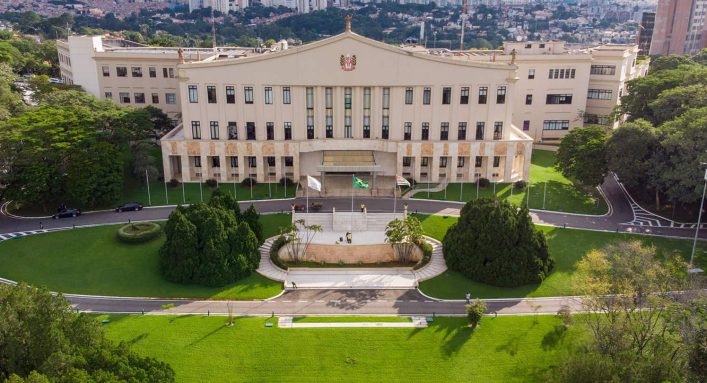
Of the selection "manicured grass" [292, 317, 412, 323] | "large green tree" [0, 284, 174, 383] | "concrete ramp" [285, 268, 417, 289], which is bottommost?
"concrete ramp" [285, 268, 417, 289]

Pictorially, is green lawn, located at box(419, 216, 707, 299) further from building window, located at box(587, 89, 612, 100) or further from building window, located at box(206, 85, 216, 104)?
building window, located at box(587, 89, 612, 100)

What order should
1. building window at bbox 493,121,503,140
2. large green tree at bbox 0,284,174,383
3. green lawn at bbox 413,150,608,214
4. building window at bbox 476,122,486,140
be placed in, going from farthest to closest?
1. building window at bbox 493,121,503,140
2. building window at bbox 476,122,486,140
3. green lawn at bbox 413,150,608,214
4. large green tree at bbox 0,284,174,383

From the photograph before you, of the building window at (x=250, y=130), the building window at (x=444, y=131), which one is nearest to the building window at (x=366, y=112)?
the building window at (x=444, y=131)

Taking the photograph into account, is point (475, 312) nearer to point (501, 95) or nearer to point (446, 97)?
point (446, 97)

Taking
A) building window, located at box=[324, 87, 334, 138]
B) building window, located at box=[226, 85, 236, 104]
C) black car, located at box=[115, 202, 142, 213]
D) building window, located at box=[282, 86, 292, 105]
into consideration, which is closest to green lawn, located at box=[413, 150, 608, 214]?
building window, located at box=[324, 87, 334, 138]

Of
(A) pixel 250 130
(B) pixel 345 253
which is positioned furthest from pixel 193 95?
(B) pixel 345 253

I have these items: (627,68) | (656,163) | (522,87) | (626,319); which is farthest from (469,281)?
(627,68)

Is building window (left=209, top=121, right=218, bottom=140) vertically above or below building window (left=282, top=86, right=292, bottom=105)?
below
